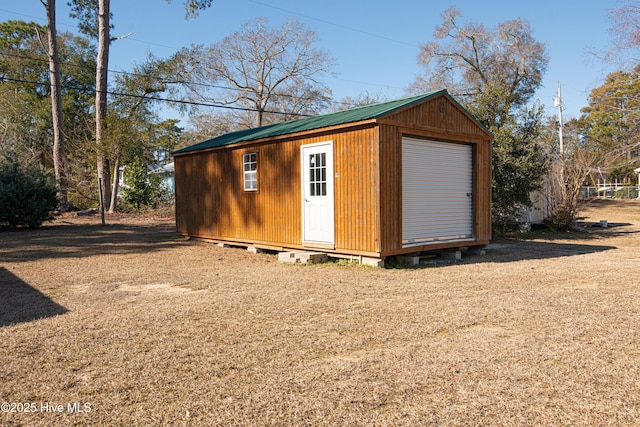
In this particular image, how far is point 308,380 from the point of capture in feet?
11.1

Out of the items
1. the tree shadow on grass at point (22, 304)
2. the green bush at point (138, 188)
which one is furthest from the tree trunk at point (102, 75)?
the tree shadow on grass at point (22, 304)

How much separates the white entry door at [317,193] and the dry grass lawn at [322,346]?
1174mm

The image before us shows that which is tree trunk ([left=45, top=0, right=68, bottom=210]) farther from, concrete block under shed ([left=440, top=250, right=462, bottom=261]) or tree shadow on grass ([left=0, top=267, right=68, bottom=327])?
concrete block under shed ([left=440, top=250, right=462, bottom=261])

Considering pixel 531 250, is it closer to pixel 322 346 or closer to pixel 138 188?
pixel 322 346

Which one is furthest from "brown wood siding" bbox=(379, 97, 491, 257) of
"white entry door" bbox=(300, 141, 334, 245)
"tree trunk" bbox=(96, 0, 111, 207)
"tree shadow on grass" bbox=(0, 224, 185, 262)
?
"tree trunk" bbox=(96, 0, 111, 207)

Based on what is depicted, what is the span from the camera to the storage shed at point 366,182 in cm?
825

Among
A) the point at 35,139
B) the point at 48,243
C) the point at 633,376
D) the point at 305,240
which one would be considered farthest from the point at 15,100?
the point at 633,376

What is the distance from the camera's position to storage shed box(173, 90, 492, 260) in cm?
825

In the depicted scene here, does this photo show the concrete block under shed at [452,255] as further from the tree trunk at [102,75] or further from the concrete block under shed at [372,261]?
the tree trunk at [102,75]

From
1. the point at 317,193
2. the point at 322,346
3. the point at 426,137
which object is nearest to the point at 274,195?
the point at 317,193

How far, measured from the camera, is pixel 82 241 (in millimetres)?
12508

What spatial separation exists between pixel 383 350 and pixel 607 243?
35.3 feet

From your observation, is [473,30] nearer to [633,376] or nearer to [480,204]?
[480,204]

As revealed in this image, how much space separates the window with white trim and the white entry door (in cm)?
166
